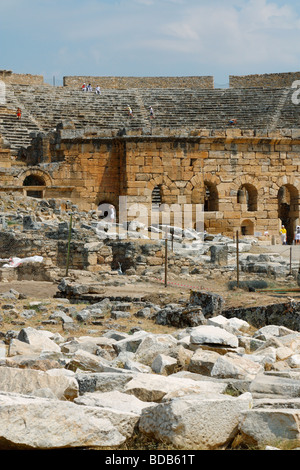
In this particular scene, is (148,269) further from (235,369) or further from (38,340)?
(235,369)

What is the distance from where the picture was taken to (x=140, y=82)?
38656 mm

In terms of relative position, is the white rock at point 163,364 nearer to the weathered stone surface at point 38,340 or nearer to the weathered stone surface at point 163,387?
the weathered stone surface at point 163,387

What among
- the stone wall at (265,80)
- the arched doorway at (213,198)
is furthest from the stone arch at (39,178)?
the stone wall at (265,80)

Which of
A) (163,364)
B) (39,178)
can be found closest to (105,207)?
(39,178)

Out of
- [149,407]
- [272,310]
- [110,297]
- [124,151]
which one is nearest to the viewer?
[149,407]

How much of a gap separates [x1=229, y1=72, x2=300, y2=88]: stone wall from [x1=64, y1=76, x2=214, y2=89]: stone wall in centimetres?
154

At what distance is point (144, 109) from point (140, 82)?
25.5ft

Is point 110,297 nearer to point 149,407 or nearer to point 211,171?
point 149,407

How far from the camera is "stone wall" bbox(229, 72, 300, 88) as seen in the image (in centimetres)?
3750

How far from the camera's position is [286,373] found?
5867 millimetres

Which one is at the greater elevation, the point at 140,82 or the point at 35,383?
the point at 140,82

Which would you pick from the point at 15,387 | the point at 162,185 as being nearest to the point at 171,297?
the point at 15,387

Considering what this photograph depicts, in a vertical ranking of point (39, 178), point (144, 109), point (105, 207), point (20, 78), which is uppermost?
point (20, 78)

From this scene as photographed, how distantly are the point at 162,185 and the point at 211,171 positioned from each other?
1.82 metres
